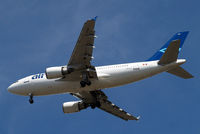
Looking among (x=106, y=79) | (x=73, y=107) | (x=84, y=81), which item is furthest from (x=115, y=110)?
(x=84, y=81)

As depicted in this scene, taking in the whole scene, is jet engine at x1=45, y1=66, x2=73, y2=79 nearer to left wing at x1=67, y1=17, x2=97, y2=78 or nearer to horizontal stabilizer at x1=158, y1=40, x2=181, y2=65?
left wing at x1=67, y1=17, x2=97, y2=78

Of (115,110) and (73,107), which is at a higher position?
(73,107)

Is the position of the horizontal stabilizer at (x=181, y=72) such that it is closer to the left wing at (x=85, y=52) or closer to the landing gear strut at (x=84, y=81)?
the left wing at (x=85, y=52)

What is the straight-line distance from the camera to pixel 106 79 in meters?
34.8

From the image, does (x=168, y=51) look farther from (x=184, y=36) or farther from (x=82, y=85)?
(x=82, y=85)

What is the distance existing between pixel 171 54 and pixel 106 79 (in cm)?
600

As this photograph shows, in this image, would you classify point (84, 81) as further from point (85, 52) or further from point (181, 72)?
point (181, 72)

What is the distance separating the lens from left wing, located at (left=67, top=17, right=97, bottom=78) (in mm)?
30928

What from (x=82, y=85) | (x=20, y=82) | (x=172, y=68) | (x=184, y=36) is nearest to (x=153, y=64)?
(x=172, y=68)

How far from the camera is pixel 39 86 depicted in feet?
118

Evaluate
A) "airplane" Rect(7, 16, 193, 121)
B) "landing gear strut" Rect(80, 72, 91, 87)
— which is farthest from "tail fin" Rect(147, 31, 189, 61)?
"landing gear strut" Rect(80, 72, 91, 87)

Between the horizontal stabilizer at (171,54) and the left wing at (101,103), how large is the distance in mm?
8626

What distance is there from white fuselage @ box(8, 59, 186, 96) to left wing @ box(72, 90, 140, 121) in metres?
4.05

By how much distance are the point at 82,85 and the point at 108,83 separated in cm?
227
